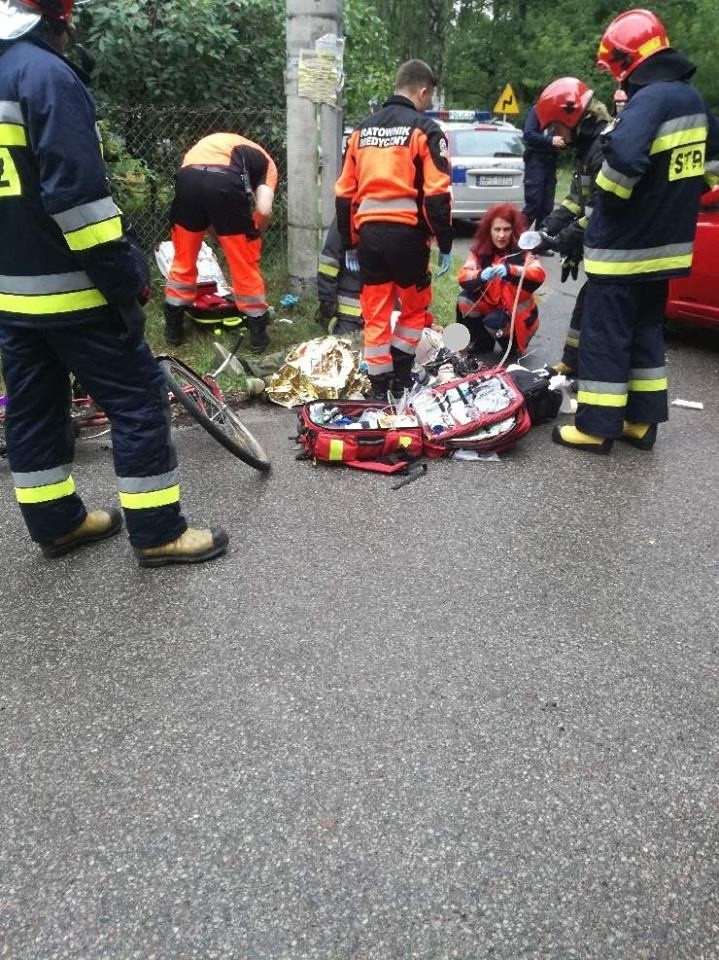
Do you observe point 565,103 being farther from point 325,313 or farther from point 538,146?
point 538,146

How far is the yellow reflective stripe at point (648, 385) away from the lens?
4.14 m

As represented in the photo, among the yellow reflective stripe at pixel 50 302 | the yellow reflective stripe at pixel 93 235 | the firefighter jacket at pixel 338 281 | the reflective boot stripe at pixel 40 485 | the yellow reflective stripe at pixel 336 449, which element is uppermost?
the yellow reflective stripe at pixel 93 235

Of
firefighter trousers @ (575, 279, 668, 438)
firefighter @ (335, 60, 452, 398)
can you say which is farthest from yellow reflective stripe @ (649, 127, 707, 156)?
firefighter @ (335, 60, 452, 398)

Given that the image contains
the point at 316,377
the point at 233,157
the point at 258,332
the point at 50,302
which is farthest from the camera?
the point at 258,332

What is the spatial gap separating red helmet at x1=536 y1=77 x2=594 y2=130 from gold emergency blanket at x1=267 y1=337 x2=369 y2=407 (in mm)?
2088

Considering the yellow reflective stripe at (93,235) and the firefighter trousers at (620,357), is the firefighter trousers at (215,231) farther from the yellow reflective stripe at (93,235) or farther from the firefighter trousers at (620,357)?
the yellow reflective stripe at (93,235)

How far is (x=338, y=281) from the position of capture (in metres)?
5.71

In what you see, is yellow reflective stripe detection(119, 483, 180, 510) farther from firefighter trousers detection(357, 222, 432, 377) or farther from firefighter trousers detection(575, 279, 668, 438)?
firefighter trousers detection(575, 279, 668, 438)

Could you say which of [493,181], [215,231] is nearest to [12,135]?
[215,231]

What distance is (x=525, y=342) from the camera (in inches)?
220

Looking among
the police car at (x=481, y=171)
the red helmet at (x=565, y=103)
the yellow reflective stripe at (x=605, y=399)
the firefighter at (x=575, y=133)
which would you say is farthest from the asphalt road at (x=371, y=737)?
the police car at (x=481, y=171)

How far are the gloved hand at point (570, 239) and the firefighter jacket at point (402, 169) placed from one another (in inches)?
28.2

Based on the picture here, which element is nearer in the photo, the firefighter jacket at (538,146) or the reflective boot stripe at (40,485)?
the reflective boot stripe at (40,485)

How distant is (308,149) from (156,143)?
136 cm
